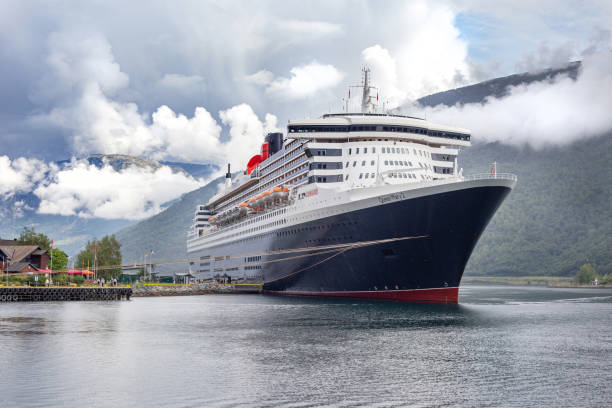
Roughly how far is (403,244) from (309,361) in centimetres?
2166

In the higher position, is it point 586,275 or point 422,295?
point 422,295

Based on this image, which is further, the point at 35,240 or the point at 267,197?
the point at 35,240

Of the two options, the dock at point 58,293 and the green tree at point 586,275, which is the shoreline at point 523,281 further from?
the dock at point 58,293

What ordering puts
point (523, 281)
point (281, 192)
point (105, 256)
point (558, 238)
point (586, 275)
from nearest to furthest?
1. point (281, 192)
2. point (105, 256)
3. point (586, 275)
4. point (523, 281)
5. point (558, 238)

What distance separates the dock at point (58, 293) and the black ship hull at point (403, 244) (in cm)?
2777

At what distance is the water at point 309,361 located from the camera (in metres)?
18.2

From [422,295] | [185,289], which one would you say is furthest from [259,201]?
[422,295]

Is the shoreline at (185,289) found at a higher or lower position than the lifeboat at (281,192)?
lower

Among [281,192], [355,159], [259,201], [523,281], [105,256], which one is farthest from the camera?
[523,281]

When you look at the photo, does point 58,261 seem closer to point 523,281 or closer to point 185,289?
point 185,289

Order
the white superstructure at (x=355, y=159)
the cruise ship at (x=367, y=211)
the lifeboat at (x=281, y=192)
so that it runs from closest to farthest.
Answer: the cruise ship at (x=367, y=211), the white superstructure at (x=355, y=159), the lifeboat at (x=281, y=192)

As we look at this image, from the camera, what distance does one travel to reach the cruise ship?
142ft

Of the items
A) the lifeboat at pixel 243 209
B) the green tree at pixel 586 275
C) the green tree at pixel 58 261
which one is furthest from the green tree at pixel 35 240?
the green tree at pixel 586 275

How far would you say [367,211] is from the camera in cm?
4575
